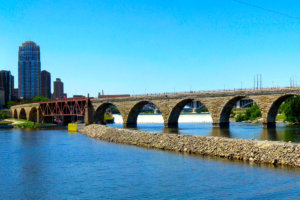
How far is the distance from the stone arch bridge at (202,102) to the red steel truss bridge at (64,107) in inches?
124

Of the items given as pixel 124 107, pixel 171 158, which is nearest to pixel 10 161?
pixel 171 158

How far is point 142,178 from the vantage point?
2997 cm

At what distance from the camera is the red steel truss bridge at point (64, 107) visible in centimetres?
11425

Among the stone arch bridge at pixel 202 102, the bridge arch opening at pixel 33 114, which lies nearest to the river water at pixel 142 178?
the stone arch bridge at pixel 202 102

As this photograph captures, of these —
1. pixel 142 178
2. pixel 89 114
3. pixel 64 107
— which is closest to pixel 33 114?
pixel 64 107

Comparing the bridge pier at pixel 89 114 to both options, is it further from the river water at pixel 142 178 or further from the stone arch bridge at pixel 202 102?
the river water at pixel 142 178

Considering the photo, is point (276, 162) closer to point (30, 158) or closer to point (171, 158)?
point (171, 158)

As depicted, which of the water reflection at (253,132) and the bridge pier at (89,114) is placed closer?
the water reflection at (253,132)

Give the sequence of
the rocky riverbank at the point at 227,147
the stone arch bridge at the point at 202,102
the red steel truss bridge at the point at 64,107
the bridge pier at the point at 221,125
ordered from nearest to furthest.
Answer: the rocky riverbank at the point at 227,147, the stone arch bridge at the point at 202,102, the bridge pier at the point at 221,125, the red steel truss bridge at the point at 64,107

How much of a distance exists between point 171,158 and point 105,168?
762cm

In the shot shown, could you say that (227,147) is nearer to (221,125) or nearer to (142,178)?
(142,178)

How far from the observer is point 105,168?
114ft

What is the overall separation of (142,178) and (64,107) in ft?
320

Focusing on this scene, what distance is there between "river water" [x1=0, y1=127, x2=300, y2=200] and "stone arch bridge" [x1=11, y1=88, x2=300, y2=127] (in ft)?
129
